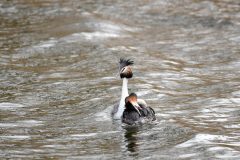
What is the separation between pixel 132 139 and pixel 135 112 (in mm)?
1281

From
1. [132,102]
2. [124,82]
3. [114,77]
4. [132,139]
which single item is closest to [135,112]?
[132,102]

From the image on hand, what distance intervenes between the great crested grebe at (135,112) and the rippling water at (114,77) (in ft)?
0.76

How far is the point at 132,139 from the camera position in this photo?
1527 centimetres

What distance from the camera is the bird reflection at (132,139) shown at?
47.5 feet

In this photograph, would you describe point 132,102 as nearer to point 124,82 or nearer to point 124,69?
point 124,82

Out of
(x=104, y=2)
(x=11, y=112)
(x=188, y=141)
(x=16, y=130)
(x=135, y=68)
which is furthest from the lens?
(x=104, y=2)

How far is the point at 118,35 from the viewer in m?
26.8

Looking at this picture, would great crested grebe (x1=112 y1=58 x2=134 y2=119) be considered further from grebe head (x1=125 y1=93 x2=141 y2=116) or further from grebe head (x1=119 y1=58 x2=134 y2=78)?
grebe head (x1=125 y1=93 x2=141 y2=116)

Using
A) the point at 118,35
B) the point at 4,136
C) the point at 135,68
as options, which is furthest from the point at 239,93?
the point at 118,35

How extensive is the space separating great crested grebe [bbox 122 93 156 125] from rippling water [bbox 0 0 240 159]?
0.76 ft

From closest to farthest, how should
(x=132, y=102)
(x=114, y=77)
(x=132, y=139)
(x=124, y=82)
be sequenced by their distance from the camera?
(x=132, y=139) < (x=132, y=102) < (x=124, y=82) < (x=114, y=77)

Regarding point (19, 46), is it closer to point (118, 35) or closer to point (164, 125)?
point (118, 35)

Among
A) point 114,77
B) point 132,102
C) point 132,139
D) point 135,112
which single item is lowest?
point 114,77

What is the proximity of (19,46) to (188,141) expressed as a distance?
11866mm
